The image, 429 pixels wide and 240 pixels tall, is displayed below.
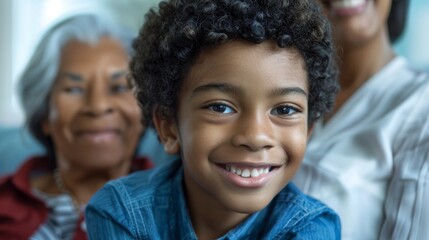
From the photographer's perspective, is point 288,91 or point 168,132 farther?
point 168,132

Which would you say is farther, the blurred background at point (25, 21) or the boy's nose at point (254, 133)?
the blurred background at point (25, 21)

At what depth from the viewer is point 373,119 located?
1405mm

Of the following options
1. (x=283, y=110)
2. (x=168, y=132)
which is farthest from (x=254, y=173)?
(x=168, y=132)

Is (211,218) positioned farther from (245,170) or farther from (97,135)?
(97,135)

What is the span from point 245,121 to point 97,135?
30.0 inches

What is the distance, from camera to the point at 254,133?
1032 mm

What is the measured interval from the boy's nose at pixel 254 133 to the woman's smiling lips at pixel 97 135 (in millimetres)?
741

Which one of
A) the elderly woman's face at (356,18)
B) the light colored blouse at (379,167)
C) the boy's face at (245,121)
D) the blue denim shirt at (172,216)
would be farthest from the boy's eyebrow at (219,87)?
the elderly woman's face at (356,18)

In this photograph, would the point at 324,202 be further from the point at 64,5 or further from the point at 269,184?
the point at 64,5

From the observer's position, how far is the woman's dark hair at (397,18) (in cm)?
173

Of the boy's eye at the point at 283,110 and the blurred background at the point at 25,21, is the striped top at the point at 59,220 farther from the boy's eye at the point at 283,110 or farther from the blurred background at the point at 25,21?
the blurred background at the point at 25,21

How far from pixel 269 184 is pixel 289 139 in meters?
0.08

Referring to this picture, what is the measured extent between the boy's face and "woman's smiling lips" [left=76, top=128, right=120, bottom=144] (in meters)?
0.64

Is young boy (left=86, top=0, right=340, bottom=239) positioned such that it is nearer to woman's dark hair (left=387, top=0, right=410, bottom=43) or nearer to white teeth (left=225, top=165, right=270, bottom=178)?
white teeth (left=225, top=165, right=270, bottom=178)
